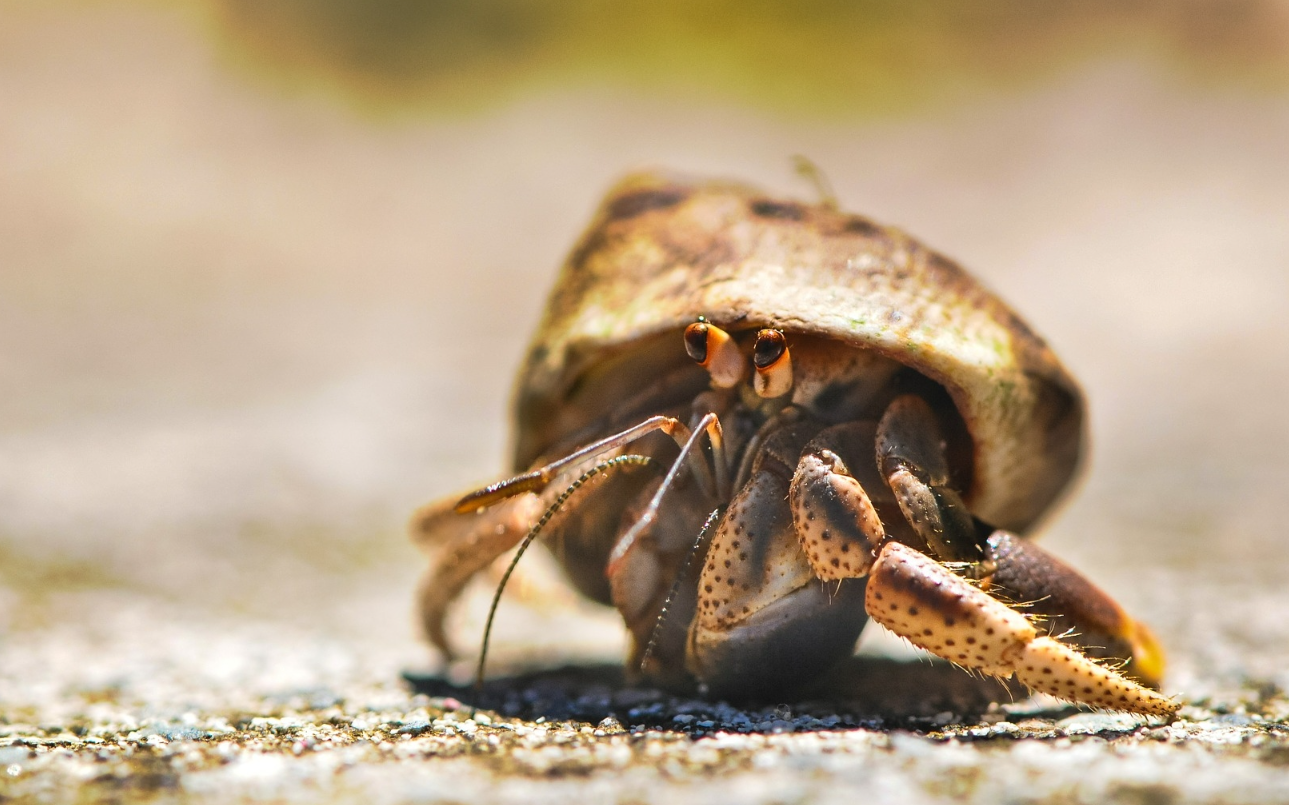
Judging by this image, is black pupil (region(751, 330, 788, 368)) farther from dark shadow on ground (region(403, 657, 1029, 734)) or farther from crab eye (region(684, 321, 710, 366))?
dark shadow on ground (region(403, 657, 1029, 734))

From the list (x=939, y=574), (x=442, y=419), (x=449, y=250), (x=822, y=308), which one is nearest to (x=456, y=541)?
(x=822, y=308)

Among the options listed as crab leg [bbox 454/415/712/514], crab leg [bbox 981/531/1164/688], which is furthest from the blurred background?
crab leg [bbox 454/415/712/514]

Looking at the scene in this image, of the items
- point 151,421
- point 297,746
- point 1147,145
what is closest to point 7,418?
point 151,421

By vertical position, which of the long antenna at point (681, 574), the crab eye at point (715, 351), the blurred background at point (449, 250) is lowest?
the long antenna at point (681, 574)

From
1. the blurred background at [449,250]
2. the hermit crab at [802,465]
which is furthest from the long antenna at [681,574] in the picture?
the blurred background at [449,250]

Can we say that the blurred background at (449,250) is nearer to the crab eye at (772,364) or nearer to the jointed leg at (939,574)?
the jointed leg at (939,574)

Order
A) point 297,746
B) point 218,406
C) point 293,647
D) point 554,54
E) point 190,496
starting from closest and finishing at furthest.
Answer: point 297,746
point 293,647
point 190,496
point 218,406
point 554,54

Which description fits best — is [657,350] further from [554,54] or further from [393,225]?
[554,54]
